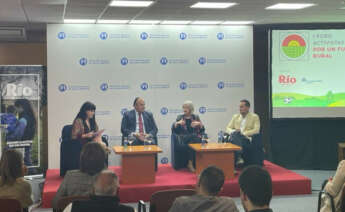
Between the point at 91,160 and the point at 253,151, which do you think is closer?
the point at 91,160

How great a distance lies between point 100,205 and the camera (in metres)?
3.24

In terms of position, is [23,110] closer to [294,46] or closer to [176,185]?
[176,185]

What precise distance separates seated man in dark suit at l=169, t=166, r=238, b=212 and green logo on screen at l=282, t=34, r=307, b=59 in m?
6.38

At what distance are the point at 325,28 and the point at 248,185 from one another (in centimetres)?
723

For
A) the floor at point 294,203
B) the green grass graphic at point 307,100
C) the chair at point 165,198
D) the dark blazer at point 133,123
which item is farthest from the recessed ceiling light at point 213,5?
the chair at point 165,198

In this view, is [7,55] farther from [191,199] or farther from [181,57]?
[191,199]

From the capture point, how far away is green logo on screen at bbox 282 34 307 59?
30.5 feet

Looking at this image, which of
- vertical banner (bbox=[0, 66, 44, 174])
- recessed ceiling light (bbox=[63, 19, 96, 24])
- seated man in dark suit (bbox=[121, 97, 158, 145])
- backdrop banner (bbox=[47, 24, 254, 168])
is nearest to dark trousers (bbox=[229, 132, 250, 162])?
backdrop banner (bbox=[47, 24, 254, 168])

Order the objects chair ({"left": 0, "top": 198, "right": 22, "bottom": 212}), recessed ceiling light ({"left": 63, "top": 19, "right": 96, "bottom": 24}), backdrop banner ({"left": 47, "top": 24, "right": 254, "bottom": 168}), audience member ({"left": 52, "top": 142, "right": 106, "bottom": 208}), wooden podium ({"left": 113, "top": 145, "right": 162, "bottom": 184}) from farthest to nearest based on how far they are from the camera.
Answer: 1. backdrop banner ({"left": 47, "top": 24, "right": 254, "bottom": 168})
2. recessed ceiling light ({"left": 63, "top": 19, "right": 96, "bottom": 24})
3. wooden podium ({"left": 113, "top": 145, "right": 162, "bottom": 184})
4. audience member ({"left": 52, "top": 142, "right": 106, "bottom": 208})
5. chair ({"left": 0, "top": 198, "right": 22, "bottom": 212})

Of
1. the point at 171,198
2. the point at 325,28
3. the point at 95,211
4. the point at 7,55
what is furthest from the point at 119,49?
the point at 95,211

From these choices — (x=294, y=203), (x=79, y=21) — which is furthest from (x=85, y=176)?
(x=79, y=21)

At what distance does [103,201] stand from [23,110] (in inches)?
240

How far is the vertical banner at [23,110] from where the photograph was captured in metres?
8.84

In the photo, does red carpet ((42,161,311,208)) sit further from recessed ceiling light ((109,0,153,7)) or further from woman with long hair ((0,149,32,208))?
recessed ceiling light ((109,0,153,7))
